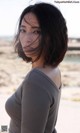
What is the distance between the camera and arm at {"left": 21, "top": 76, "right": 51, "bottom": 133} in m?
0.76

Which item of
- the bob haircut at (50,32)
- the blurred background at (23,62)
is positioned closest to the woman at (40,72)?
the bob haircut at (50,32)

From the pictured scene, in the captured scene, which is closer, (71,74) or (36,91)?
(36,91)

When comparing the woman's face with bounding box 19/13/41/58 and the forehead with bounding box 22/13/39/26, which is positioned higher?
the forehead with bounding box 22/13/39/26

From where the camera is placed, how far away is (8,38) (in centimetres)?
195

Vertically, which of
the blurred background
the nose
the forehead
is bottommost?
the blurred background

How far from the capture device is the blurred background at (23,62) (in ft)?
6.27

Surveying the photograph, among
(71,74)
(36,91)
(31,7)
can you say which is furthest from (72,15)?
(36,91)

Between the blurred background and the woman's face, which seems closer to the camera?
the woman's face

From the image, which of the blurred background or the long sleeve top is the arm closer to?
the long sleeve top

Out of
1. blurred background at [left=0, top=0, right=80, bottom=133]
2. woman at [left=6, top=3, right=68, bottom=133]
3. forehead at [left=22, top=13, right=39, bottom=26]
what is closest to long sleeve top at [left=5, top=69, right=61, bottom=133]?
woman at [left=6, top=3, right=68, bottom=133]

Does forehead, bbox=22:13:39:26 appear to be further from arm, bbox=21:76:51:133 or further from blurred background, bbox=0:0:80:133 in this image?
blurred background, bbox=0:0:80:133

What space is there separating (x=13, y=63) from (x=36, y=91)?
4.07ft

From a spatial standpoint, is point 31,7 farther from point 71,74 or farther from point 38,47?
point 71,74

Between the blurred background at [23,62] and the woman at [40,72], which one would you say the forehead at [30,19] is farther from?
the blurred background at [23,62]
